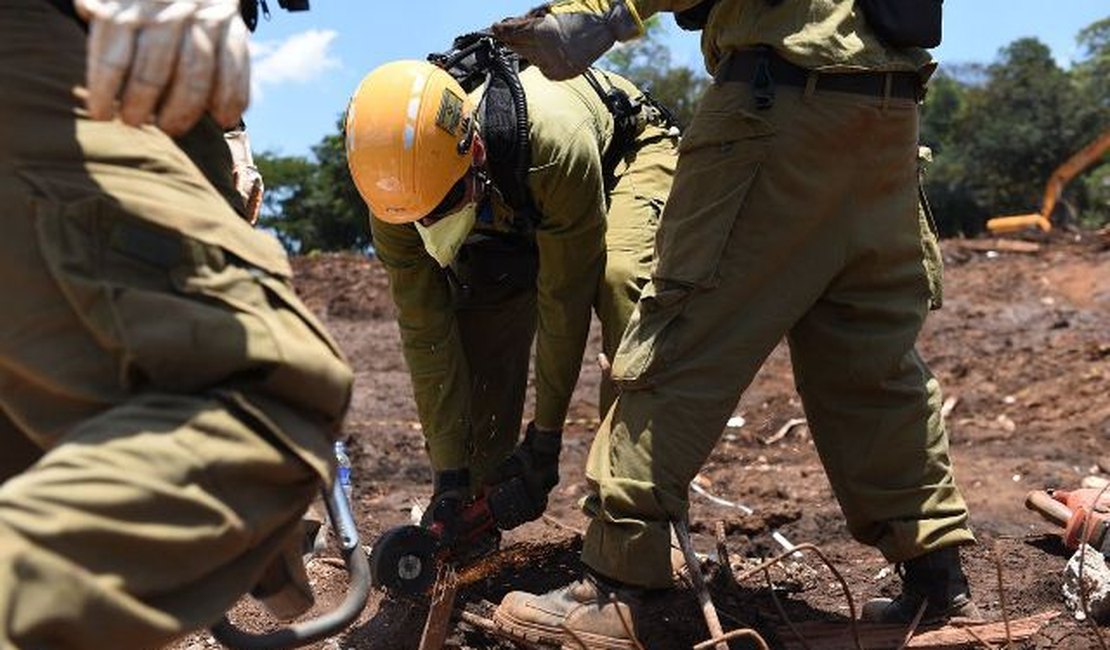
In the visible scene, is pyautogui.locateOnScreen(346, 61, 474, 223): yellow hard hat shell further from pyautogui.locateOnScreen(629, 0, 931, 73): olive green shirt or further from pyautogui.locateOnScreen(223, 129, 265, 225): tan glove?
pyautogui.locateOnScreen(629, 0, 931, 73): olive green shirt

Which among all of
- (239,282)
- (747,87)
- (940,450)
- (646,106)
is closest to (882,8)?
(747,87)

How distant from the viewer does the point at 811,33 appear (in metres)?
3.51

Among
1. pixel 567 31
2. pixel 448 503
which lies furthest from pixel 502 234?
pixel 567 31

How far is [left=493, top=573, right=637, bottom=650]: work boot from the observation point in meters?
3.59

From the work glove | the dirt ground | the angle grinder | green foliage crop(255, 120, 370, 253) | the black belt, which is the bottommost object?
green foliage crop(255, 120, 370, 253)

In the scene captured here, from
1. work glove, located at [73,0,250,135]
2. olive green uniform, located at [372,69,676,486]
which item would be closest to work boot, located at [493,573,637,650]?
olive green uniform, located at [372,69,676,486]

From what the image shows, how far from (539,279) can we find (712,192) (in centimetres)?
122

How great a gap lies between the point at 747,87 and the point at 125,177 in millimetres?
1831

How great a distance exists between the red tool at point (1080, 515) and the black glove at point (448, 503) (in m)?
1.80

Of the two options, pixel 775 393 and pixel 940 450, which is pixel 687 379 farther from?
pixel 775 393

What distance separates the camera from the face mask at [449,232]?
175 inches

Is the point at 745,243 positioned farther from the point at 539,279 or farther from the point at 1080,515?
the point at 1080,515

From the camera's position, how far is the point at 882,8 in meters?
3.58

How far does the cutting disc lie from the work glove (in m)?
2.36
